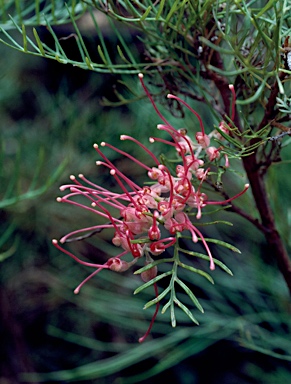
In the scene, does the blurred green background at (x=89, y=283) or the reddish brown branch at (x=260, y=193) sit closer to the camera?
the reddish brown branch at (x=260, y=193)

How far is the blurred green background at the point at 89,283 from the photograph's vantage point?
65 cm

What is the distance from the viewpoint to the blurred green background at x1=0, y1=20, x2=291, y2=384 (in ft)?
2.13

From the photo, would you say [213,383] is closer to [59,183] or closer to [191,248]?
[191,248]

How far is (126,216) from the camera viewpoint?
0.98ft

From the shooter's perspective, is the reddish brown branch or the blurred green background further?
the blurred green background

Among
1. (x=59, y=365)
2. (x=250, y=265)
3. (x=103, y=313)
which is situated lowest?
(x=59, y=365)

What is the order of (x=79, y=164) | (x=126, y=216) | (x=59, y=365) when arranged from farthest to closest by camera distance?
(x=59, y=365) → (x=79, y=164) → (x=126, y=216)

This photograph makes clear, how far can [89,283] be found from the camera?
35.5 inches

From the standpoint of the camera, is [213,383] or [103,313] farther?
[213,383]

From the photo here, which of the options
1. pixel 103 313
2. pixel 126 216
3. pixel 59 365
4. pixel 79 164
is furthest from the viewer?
pixel 59 365

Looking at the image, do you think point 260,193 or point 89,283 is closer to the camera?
point 260,193

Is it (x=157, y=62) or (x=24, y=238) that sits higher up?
(x=157, y=62)

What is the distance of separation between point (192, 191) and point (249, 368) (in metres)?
0.61

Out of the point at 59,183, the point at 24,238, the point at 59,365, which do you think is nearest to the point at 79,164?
the point at 59,183
